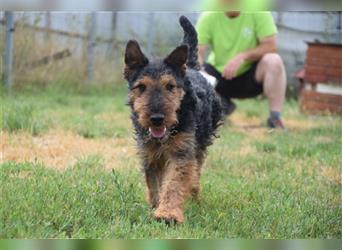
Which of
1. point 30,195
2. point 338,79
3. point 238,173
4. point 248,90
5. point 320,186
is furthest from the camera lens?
point 338,79

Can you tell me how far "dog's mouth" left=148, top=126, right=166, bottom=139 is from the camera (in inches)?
104

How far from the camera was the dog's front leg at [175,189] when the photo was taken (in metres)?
2.56

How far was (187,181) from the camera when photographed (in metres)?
2.77

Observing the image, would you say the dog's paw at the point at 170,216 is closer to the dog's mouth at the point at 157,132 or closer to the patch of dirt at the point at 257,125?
the dog's mouth at the point at 157,132

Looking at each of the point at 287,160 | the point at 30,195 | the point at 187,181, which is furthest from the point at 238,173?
the point at 30,195

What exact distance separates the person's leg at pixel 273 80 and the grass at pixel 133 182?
21 centimetres

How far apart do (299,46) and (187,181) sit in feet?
22.1

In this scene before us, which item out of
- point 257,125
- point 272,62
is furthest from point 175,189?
point 257,125

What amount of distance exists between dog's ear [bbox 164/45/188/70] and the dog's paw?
0.63 meters

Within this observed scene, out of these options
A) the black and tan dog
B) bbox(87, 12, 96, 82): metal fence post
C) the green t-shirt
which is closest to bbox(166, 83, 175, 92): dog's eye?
the black and tan dog

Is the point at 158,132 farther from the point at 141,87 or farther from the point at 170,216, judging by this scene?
the point at 170,216

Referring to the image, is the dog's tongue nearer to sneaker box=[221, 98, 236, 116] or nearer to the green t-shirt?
the green t-shirt

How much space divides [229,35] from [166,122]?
10.2 feet

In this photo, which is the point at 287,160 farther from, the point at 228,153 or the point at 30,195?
the point at 30,195
